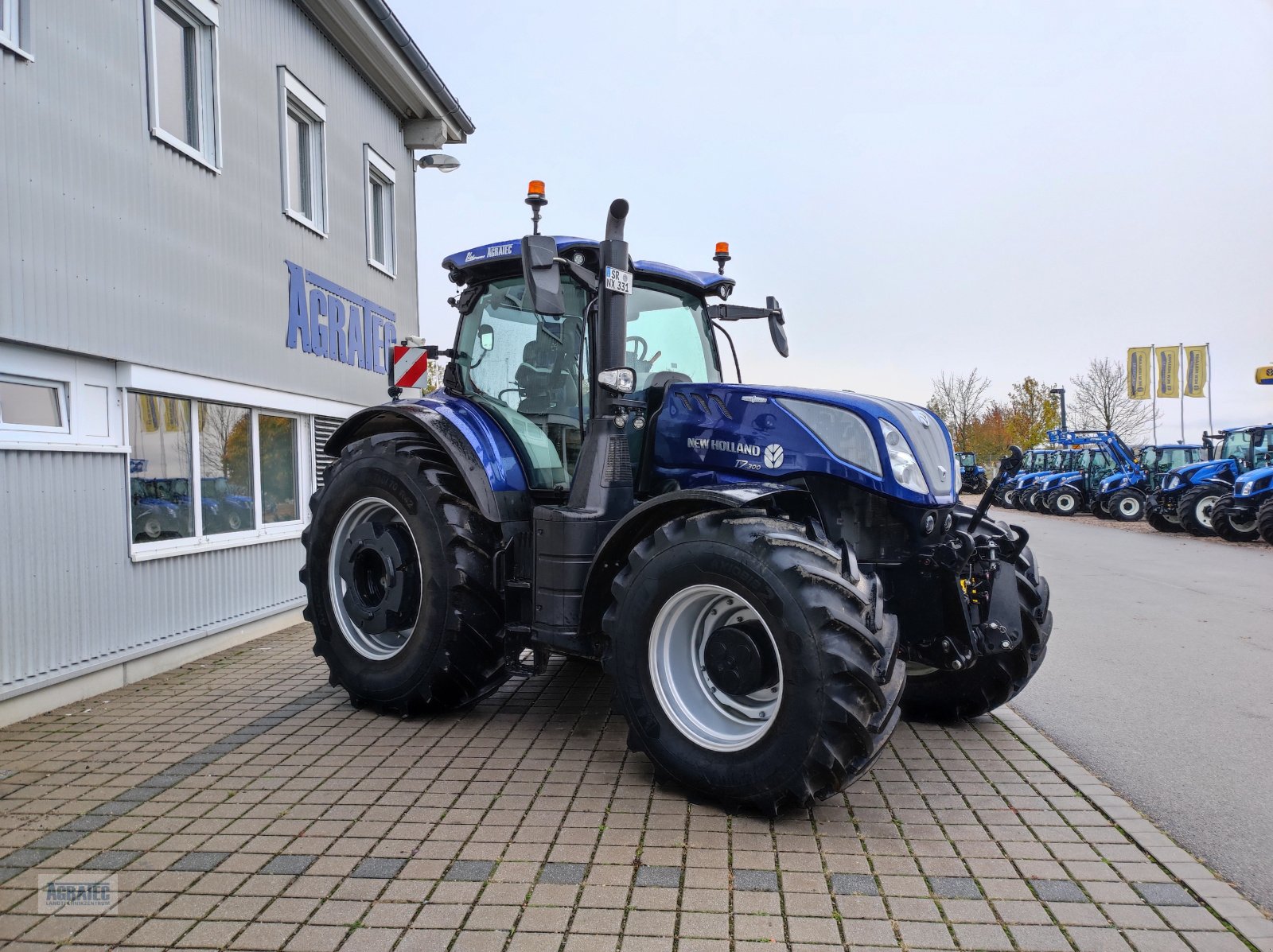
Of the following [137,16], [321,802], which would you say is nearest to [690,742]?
[321,802]

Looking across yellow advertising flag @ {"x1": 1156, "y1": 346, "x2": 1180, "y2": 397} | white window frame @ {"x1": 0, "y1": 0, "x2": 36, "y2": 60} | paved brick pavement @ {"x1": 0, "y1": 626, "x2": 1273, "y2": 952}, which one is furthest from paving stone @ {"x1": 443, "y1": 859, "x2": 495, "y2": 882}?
yellow advertising flag @ {"x1": 1156, "y1": 346, "x2": 1180, "y2": 397}

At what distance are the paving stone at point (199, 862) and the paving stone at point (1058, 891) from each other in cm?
284

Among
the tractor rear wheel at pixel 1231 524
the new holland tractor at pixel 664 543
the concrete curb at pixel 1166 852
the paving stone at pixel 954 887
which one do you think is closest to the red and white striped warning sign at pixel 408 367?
the new holland tractor at pixel 664 543

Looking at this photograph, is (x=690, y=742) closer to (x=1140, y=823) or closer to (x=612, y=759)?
(x=612, y=759)

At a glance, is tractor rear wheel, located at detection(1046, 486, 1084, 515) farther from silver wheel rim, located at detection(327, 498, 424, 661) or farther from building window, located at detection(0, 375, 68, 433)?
building window, located at detection(0, 375, 68, 433)

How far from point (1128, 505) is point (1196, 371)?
90.2ft

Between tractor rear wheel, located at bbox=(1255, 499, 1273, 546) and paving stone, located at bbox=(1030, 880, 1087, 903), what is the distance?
1641 cm

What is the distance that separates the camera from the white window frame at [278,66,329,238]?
831 centimetres

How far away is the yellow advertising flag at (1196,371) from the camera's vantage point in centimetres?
4669

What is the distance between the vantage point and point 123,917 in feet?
9.27

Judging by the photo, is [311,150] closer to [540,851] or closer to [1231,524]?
[540,851]

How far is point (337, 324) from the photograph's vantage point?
9523 millimetres

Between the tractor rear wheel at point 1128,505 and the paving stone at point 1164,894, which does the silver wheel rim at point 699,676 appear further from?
the tractor rear wheel at point 1128,505

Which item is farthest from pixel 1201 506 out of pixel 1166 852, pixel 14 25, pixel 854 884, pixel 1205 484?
pixel 14 25
